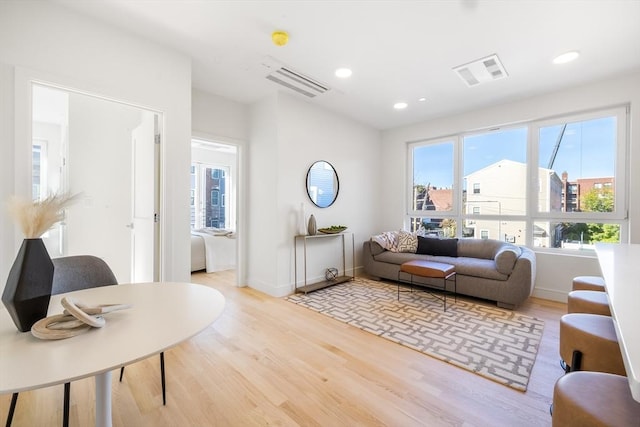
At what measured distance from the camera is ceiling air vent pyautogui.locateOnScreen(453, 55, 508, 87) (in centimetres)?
274

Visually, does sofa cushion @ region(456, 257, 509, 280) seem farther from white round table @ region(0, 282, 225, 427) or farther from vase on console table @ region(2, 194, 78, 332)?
vase on console table @ region(2, 194, 78, 332)

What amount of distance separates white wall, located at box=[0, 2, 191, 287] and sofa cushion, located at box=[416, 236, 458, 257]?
333 cm

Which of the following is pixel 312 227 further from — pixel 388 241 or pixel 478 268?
pixel 478 268

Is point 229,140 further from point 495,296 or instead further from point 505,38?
point 495,296

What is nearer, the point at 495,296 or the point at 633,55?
the point at 633,55

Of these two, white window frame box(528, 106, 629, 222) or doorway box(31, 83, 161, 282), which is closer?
white window frame box(528, 106, 629, 222)

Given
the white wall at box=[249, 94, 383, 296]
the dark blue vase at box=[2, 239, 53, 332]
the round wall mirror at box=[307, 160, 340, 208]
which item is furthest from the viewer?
the round wall mirror at box=[307, 160, 340, 208]

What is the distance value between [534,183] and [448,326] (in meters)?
2.48

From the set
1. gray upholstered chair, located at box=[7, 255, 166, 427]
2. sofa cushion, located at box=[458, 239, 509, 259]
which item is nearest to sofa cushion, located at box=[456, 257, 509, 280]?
sofa cushion, located at box=[458, 239, 509, 259]

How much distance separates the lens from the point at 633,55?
2.62 m

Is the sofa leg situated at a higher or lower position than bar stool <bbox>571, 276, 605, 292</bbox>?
lower

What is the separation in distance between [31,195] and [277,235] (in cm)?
224

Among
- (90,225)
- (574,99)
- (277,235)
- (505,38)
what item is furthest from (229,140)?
(574,99)

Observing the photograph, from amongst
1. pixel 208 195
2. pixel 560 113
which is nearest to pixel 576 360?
pixel 560 113
